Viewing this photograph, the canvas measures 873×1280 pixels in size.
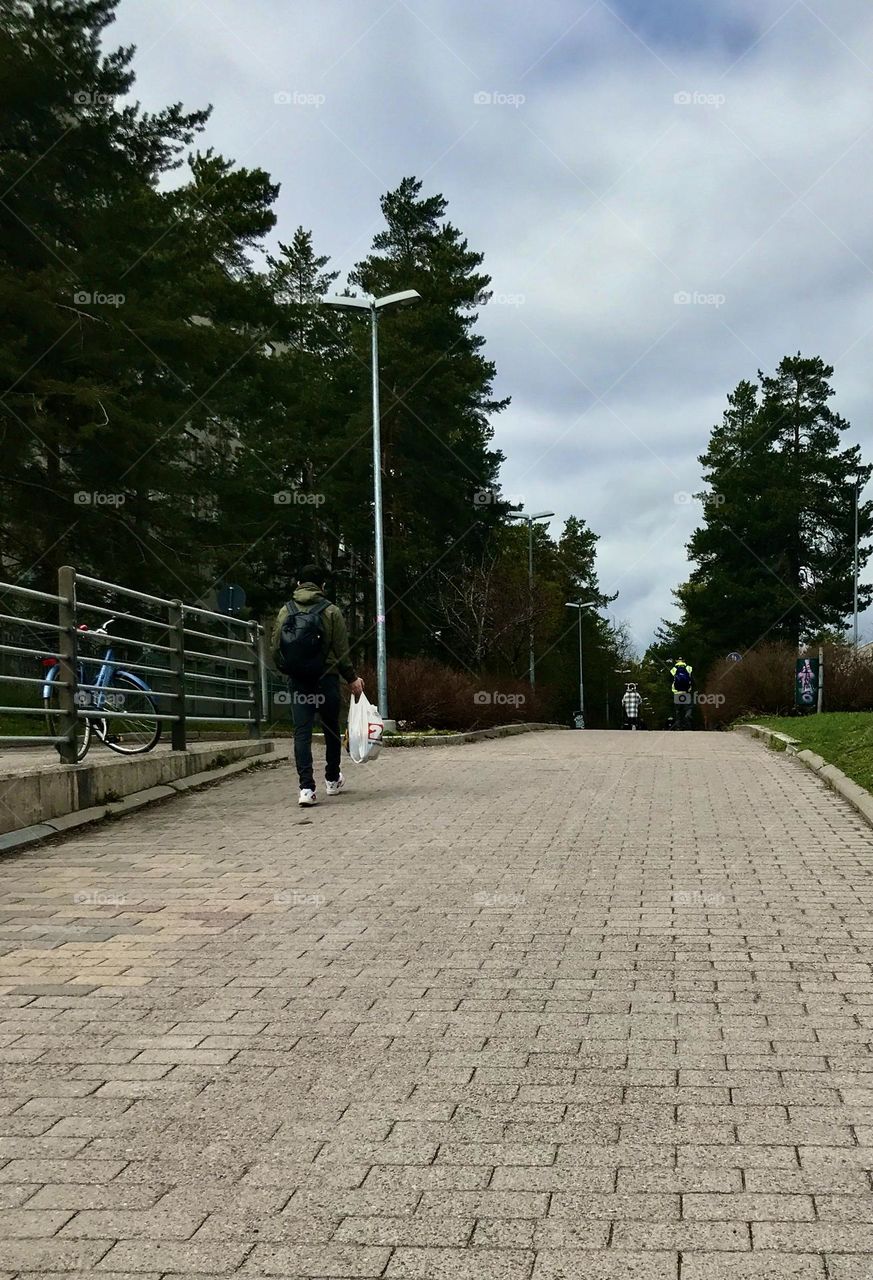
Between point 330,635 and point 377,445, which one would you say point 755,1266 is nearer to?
point 330,635

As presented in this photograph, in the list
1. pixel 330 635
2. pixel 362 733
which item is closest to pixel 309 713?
pixel 330 635

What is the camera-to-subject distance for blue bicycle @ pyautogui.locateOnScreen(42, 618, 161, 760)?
10.8 meters

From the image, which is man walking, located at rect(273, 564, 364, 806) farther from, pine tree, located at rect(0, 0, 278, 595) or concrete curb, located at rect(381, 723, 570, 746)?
pine tree, located at rect(0, 0, 278, 595)

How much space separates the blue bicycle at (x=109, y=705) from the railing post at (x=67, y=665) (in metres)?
0.13

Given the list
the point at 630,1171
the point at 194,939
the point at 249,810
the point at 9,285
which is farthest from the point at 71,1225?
the point at 9,285

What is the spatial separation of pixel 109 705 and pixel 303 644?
202cm

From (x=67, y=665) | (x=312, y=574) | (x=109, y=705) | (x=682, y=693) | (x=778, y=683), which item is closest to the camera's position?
(x=67, y=665)

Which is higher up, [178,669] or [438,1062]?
[178,669]

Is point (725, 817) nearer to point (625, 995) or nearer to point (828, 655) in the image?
point (625, 995)

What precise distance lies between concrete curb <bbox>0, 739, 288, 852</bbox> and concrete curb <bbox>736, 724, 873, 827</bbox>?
559cm

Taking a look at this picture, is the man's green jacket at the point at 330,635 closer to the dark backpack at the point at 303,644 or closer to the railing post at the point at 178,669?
the dark backpack at the point at 303,644

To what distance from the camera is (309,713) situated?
11312mm

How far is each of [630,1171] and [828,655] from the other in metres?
28.9

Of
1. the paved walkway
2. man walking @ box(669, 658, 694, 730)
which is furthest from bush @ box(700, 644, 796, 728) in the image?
the paved walkway
